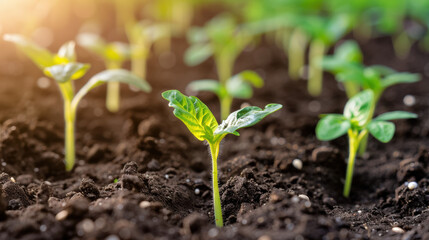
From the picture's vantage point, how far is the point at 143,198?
1687 mm

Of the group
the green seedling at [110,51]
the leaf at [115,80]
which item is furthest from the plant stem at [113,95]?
the leaf at [115,80]

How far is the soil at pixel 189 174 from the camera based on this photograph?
5.09ft

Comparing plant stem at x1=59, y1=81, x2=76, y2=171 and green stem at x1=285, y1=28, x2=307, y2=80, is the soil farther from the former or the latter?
green stem at x1=285, y1=28, x2=307, y2=80

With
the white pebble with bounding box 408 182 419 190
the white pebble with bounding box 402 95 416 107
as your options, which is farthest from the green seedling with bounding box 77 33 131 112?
the white pebble with bounding box 402 95 416 107

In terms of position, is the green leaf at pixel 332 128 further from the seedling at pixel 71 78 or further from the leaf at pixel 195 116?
the seedling at pixel 71 78

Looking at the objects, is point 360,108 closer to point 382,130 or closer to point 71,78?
point 382,130

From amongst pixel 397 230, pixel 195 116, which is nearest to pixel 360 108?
pixel 397 230

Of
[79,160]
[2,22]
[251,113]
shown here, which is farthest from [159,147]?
[2,22]

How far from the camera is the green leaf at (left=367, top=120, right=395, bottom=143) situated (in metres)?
1.90

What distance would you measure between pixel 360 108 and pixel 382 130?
15 centimetres

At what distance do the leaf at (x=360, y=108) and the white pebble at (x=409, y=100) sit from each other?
5.03 ft

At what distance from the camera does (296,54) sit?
4406 mm

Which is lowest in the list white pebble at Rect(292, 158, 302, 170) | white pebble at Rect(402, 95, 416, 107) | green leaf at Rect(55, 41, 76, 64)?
white pebble at Rect(292, 158, 302, 170)

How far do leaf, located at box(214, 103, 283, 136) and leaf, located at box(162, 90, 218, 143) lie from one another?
0.05 m
